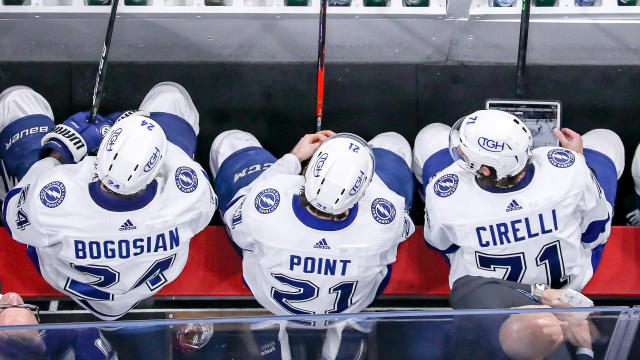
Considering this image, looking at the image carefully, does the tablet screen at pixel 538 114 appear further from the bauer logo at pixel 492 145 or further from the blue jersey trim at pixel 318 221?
the blue jersey trim at pixel 318 221

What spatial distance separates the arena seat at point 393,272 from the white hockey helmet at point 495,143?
2.19ft

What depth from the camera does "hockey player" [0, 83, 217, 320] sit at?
3.00 meters

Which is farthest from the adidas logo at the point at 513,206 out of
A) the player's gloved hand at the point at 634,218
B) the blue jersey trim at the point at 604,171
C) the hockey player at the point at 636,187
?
the player's gloved hand at the point at 634,218

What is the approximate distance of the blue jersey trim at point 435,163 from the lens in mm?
3578

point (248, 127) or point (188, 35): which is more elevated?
point (188, 35)

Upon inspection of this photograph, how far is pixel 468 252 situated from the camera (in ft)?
10.4

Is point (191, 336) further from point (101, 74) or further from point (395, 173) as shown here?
point (101, 74)

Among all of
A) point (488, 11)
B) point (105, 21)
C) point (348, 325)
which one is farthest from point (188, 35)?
point (348, 325)

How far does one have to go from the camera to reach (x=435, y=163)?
3.60m

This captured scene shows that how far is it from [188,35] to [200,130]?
1.41 feet

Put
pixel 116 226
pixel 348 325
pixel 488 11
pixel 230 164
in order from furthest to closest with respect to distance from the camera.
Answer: pixel 488 11, pixel 230 164, pixel 116 226, pixel 348 325

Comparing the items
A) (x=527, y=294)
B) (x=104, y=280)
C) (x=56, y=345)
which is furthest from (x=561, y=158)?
(x=56, y=345)

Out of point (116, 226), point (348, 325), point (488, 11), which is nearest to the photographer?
point (348, 325)

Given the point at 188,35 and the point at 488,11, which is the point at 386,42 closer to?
the point at 488,11
